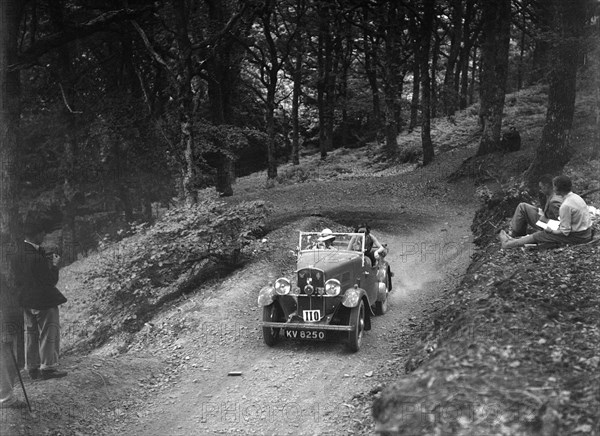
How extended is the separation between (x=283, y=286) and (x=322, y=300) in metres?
0.77

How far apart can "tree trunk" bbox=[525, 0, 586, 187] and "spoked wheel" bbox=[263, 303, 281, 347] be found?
9.58 m

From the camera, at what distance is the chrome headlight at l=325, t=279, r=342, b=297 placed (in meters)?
9.95

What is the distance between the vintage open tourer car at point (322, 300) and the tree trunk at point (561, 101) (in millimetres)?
8037

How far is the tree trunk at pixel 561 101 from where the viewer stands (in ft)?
52.1

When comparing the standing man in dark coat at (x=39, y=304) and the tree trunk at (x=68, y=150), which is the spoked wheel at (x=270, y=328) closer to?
the standing man in dark coat at (x=39, y=304)

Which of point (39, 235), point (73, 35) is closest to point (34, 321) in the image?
point (39, 235)

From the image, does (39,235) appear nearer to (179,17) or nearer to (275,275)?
(275,275)

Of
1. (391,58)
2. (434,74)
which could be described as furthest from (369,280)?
(434,74)

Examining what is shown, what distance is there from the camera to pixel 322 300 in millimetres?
10047

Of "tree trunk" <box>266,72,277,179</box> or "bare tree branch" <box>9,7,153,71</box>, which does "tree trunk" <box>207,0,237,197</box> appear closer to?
"tree trunk" <box>266,72,277,179</box>

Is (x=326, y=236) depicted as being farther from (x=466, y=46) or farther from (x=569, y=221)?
(x=466, y=46)

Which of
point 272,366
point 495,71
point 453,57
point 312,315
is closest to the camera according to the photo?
point 272,366

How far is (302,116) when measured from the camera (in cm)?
4794

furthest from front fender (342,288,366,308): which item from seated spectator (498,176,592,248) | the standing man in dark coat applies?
the standing man in dark coat
